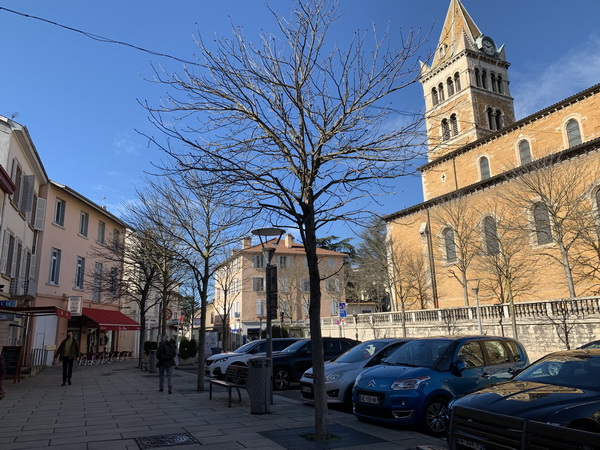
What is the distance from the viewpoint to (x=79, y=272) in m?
28.3

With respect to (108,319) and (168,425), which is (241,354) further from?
(108,319)

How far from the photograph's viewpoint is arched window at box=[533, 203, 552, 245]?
26505 millimetres

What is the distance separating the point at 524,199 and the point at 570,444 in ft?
86.9

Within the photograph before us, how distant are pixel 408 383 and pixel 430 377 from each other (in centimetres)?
40

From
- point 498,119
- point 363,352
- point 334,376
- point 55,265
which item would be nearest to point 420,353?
point 334,376

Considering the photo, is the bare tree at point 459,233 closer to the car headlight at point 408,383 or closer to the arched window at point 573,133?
the arched window at point 573,133

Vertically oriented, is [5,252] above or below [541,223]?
below

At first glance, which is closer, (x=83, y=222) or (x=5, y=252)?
(x=5, y=252)

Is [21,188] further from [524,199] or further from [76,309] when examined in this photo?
[524,199]

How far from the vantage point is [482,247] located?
3052 cm

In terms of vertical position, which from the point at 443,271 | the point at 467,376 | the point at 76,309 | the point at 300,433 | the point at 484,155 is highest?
the point at 484,155

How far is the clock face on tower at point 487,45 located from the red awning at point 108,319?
46.5 metres

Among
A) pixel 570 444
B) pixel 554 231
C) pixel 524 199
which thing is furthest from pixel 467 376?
pixel 524 199

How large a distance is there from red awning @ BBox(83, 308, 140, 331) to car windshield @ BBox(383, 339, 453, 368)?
74.9 feet
